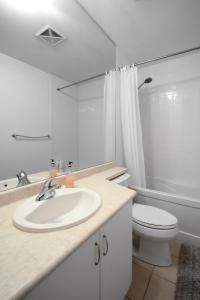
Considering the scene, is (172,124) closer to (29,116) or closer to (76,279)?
(29,116)

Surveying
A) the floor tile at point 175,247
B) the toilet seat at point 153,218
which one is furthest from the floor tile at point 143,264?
the toilet seat at point 153,218

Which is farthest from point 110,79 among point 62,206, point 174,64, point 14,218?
point 14,218

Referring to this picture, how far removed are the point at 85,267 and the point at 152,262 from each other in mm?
1042

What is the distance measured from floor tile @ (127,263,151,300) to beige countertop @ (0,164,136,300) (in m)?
0.83

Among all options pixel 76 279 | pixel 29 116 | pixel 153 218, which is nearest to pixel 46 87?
pixel 29 116

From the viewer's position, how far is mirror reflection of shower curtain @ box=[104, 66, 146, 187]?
176 cm

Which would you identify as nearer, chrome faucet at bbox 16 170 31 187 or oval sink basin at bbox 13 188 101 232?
oval sink basin at bbox 13 188 101 232

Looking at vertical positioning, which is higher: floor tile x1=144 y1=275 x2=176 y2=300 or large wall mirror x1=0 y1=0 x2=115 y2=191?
large wall mirror x1=0 y1=0 x2=115 y2=191

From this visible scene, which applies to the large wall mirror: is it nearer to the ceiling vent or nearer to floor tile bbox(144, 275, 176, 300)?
the ceiling vent

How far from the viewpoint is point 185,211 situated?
1.50m

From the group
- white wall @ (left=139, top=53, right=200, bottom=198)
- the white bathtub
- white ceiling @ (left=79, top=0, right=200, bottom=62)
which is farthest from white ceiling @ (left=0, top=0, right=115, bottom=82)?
the white bathtub

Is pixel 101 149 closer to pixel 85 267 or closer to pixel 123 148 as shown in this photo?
pixel 123 148

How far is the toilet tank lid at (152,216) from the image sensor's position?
1.21 meters

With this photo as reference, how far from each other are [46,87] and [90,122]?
64 cm
